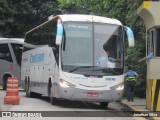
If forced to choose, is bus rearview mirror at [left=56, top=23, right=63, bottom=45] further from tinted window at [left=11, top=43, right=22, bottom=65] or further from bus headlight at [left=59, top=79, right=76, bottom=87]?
tinted window at [left=11, top=43, right=22, bottom=65]

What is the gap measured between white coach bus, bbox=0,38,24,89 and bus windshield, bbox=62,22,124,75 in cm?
1514

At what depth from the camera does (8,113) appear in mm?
15922

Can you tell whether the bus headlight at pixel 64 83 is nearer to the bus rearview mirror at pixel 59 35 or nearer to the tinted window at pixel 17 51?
the bus rearview mirror at pixel 59 35

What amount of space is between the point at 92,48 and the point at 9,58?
51.9 feet

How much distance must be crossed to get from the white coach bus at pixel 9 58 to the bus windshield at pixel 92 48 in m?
15.1

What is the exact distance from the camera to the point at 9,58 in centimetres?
3338

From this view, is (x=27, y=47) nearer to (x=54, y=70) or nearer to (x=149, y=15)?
(x=54, y=70)

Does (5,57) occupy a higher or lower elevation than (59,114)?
higher

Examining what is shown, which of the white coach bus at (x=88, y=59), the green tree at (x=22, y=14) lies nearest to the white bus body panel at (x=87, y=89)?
the white coach bus at (x=88, y=59)

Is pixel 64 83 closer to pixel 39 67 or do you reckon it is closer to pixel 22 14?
pixel 39 67

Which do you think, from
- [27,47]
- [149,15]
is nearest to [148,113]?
[149,15]

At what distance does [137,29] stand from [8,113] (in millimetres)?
12464

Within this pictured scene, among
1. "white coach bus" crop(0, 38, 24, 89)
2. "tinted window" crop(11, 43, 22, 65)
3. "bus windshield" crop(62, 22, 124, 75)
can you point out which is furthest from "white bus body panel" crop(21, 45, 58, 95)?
"tinted window" crop(11, 43, 22, 65)

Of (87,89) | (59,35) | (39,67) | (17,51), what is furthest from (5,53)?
(87,89)
